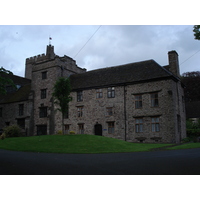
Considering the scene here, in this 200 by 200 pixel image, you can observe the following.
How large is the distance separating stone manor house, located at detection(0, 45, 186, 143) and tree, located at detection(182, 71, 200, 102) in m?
22.0

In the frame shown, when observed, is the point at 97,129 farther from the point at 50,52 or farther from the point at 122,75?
the point at 50,52

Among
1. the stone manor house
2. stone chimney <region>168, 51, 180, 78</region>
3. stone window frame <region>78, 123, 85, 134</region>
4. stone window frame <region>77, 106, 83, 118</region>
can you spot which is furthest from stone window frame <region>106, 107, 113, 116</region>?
stone chimney <region>168, 51, 180, 78</region>

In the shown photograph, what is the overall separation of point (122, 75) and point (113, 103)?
4.31 metres

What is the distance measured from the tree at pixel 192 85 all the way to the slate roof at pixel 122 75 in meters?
25.0

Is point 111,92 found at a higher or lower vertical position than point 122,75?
lower

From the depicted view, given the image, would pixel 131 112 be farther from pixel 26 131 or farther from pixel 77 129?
pixel 26 131

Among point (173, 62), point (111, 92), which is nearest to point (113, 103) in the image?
point (111, 92)

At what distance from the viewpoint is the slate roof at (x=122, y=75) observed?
90.6ft

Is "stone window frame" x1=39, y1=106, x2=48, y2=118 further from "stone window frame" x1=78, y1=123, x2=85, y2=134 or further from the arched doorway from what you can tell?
the arched doorway

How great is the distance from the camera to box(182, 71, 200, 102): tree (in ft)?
166

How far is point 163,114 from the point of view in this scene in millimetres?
26047

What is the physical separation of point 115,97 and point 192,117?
22152mm

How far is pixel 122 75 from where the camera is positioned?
30656mm

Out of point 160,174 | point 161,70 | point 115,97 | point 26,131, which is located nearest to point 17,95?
point 26,131
